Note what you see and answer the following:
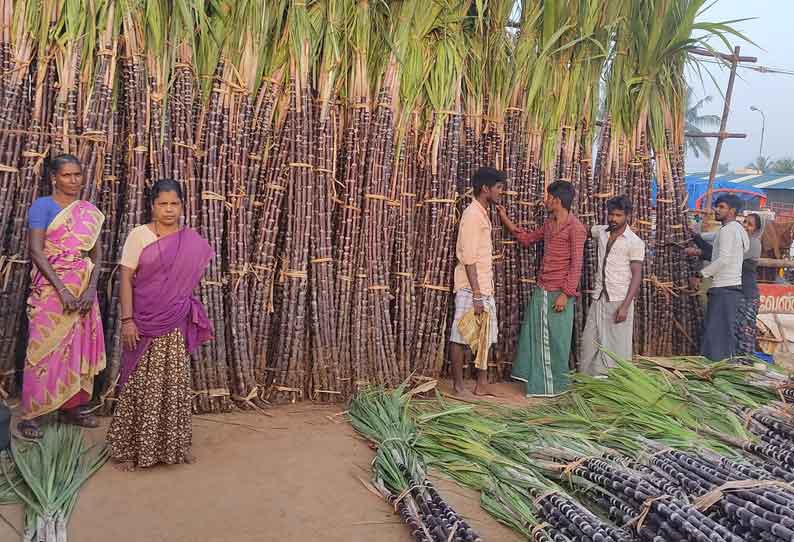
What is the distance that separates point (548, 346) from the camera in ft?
16.9

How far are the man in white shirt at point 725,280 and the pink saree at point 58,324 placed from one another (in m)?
4.76

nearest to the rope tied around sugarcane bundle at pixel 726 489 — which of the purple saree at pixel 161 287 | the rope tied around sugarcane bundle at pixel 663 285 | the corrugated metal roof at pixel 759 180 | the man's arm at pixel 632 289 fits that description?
the purple saree at pixel 161 287

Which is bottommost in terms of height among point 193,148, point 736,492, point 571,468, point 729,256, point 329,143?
point 571,468

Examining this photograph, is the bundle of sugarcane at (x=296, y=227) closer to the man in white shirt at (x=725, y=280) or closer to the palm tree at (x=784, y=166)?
the man in white shirt at (x=725, y=280)

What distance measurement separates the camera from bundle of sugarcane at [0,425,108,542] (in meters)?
2.68

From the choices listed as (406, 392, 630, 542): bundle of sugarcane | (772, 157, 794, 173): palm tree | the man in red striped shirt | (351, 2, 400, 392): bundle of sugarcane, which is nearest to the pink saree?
(351, 2, 400, 392): bundle of sugarcane

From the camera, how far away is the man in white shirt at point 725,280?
18.1 ft

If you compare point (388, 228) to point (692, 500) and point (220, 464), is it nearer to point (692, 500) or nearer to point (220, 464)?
point (220, 464)

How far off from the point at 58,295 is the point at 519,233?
3346 millimetres

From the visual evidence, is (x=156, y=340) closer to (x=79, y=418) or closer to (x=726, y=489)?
(x=79, y=418)

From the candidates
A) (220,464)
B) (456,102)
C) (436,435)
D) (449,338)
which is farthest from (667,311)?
(220,464)

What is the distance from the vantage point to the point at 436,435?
373cm

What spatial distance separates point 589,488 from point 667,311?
3.40 meters

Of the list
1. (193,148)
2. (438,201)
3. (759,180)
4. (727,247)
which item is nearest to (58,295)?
(193,148)
